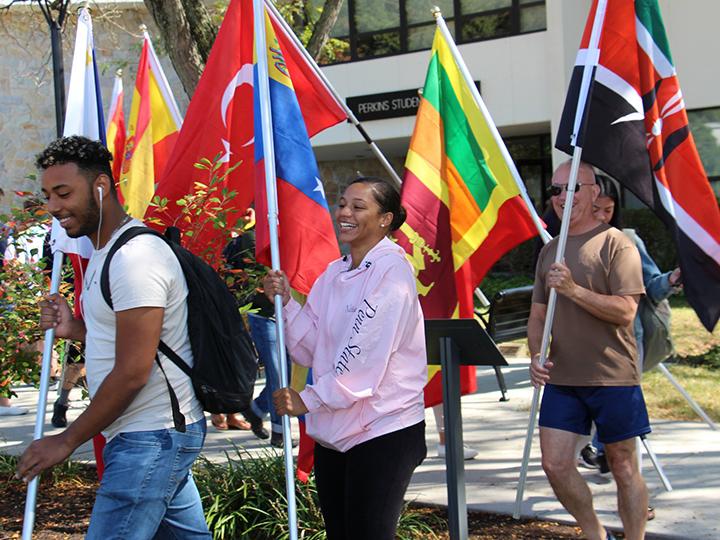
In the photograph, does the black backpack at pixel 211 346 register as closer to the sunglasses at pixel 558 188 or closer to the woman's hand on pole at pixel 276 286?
the woman's hand on pole at pixel 276 286

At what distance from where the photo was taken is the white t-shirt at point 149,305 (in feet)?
9.71

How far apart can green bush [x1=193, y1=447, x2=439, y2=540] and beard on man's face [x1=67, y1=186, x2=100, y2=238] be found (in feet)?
7.27

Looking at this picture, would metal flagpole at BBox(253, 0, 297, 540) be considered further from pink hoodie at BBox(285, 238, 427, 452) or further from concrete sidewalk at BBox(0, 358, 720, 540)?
concrete sidewalk at BBox(0, 358, 720, 540)

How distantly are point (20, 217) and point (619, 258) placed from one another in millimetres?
3515

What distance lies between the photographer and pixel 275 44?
4.83 meters

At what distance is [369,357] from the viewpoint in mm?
3223

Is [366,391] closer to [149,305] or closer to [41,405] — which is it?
[149,305]

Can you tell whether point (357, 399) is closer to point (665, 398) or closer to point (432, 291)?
point (432, 291)

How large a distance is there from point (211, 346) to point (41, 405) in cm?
118

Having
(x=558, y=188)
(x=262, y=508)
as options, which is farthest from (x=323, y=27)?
(x=262, y=508)

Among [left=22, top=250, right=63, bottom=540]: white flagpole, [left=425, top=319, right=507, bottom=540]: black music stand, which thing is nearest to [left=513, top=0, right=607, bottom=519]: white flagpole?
[left=425, top=319, right=507, bottom=540]: black music stand

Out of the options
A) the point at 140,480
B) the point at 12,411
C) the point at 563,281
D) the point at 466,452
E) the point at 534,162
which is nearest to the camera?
the point at 140,480

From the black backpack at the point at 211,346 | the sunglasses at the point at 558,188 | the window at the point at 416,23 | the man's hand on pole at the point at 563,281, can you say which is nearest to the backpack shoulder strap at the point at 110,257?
the black backpack at the point at 211,346

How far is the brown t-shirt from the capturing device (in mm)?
4227
